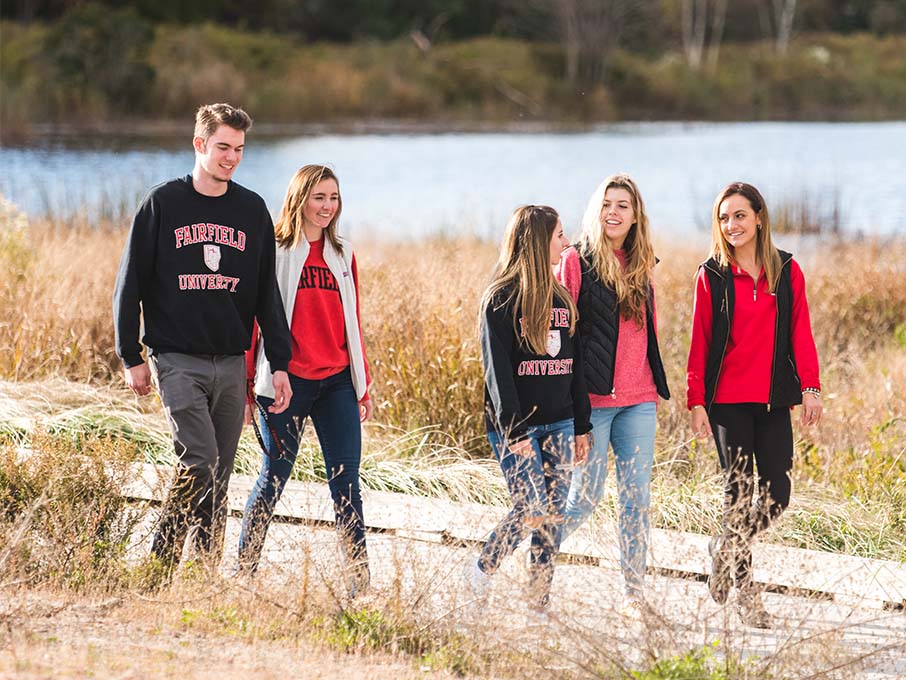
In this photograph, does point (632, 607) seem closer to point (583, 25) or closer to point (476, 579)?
point (476, 579)

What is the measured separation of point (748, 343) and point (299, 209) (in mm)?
1611

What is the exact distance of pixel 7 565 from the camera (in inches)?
165

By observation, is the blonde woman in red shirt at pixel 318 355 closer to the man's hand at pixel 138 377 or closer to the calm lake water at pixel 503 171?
the man's hand at pixel 138 377

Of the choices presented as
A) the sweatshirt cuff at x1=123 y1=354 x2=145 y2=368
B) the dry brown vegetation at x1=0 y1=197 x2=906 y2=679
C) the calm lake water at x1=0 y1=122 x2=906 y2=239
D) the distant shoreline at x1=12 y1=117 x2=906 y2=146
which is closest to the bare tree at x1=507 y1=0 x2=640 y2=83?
the distant shoreline at x1=12 y1=117 x2=906 y2=146

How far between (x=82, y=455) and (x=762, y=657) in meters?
2.45

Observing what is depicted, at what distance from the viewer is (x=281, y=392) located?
4301 millimetres

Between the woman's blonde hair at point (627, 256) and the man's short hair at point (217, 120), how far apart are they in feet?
3.95

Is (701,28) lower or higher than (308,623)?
higher

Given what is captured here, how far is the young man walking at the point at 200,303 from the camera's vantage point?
4.21m

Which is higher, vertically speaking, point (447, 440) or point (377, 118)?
point (377, 118)

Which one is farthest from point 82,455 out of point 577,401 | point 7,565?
point 577,401

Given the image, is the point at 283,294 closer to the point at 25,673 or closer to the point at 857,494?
the point at 25,673

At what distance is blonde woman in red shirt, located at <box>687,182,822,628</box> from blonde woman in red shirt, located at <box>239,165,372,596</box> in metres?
1.19

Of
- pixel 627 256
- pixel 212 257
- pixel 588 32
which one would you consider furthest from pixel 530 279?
pixel 588 32
